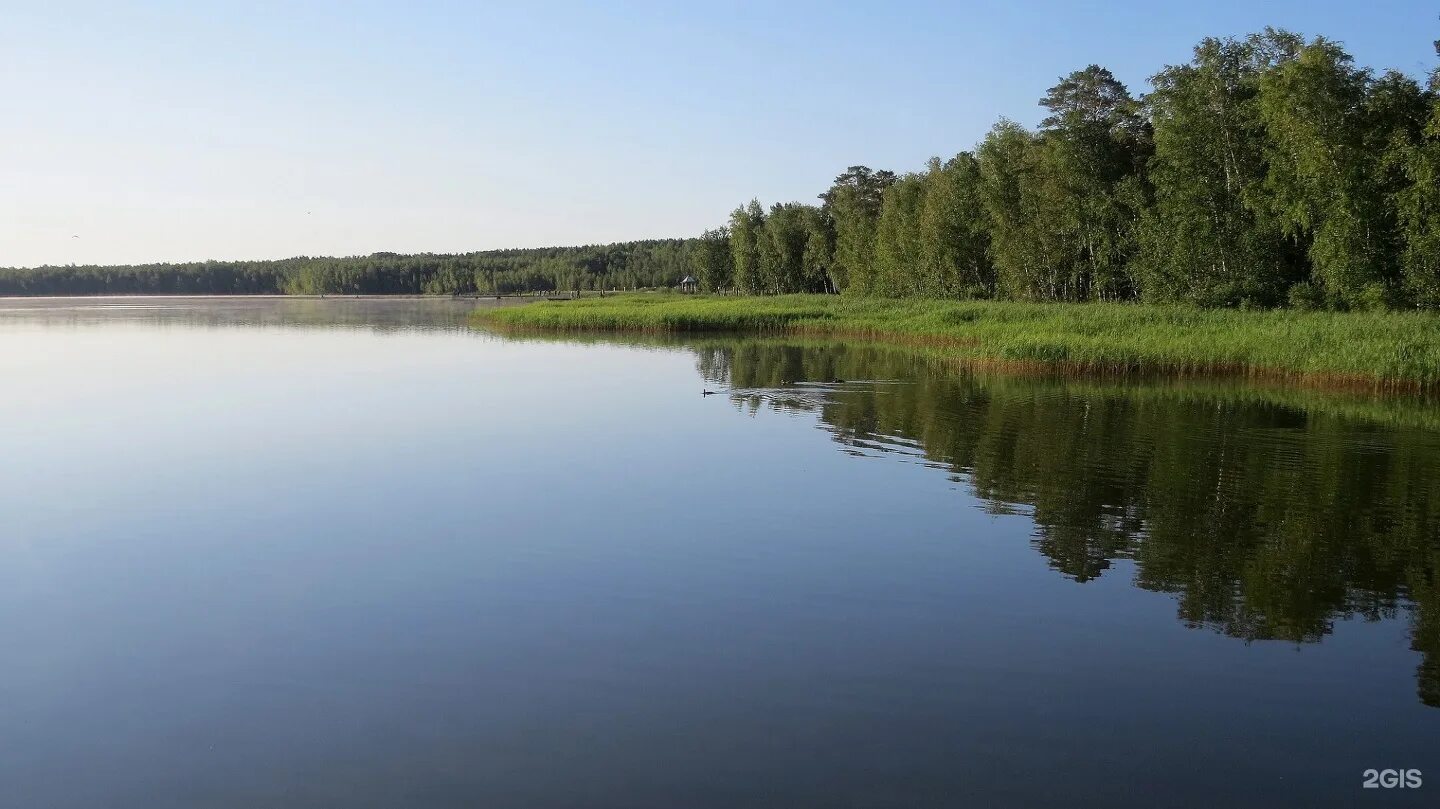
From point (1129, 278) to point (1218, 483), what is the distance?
38.1 m

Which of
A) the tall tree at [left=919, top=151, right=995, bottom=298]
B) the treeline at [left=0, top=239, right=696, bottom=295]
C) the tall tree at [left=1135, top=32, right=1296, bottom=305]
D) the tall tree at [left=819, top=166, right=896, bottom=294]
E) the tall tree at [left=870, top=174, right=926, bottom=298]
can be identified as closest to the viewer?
the tall tree at [left=1135, top=32, right=1296, bottom=305]

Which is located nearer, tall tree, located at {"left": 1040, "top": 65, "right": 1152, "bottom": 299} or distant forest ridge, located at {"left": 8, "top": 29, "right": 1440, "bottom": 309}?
distant forest ridge, located at {"left": 8, "top": 29, "right": 1440, "bottom": 309}

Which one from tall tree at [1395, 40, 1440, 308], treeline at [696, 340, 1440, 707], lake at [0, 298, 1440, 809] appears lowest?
lake at [0, 298, 1440, 809]

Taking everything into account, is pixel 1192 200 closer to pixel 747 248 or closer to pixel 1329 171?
pixel 1329 171

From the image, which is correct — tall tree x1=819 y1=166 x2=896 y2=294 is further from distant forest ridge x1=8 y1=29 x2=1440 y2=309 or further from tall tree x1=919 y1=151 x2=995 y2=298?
tall tree x1=919 y1=151 x2=995 y2=298

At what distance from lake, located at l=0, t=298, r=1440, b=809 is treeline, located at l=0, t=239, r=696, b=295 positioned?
13068cm

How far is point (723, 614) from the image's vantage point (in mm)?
9727

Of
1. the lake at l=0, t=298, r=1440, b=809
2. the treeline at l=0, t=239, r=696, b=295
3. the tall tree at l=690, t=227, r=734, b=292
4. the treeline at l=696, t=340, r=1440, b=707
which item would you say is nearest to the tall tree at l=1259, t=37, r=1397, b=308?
the treeline at l=696, t=340, r=1440, b=707

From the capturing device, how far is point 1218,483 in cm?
1523

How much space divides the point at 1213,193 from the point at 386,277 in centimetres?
16263

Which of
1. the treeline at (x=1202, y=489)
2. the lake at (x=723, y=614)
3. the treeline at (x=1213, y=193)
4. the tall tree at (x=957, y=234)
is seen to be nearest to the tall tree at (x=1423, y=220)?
the treeline at (x=1213, y=193)

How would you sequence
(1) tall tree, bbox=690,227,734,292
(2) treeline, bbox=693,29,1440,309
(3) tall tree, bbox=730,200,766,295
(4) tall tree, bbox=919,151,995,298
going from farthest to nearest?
1. (1) tall tree, bbox=690,227,734,292
2. (3) tall tree, bbox=730,200,766,295
3. (4) tall tree, bbox=919,151,995,298
4. (2) treeline, bbox=693,29,1440,309

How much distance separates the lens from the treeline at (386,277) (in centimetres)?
15875

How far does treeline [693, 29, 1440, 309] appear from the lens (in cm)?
3494
